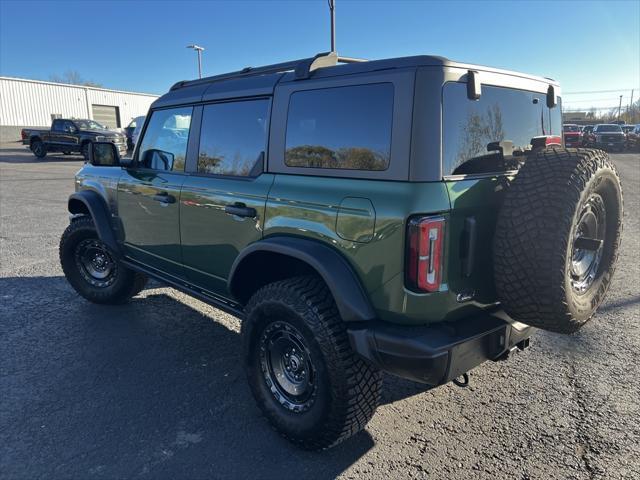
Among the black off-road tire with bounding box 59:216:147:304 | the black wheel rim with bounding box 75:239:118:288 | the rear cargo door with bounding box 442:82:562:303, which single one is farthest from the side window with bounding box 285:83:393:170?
the black wheel rim with bounding box 75:239:118:288

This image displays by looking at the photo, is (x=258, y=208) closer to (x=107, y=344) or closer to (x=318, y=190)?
(x=318, y=190)

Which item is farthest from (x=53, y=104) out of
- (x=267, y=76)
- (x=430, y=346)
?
(x=430, y=346)

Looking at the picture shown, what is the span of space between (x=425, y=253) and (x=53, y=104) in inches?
1815

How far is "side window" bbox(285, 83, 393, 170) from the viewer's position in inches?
91.0

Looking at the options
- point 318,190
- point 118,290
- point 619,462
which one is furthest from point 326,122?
point 118,290

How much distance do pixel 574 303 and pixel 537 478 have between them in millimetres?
915

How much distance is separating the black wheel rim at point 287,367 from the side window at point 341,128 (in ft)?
3.15

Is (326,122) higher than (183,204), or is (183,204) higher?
(326,122)

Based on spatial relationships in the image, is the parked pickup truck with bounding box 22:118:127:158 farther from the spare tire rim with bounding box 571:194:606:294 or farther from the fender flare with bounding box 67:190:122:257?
the spare tire rim with bounding box 571:194:606:294

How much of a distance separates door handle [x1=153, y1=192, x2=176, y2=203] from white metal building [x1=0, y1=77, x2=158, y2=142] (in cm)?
4146

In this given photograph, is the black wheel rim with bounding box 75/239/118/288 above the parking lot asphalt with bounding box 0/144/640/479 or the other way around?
above

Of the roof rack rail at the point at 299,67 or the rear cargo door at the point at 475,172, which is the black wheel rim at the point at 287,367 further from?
the roof rack rail at the point at 299,67

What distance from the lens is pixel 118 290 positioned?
4.69m

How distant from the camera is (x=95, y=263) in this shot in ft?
16.3
